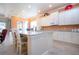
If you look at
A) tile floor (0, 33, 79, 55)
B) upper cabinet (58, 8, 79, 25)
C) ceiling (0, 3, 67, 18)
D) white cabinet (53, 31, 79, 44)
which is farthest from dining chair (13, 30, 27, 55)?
upper cabinet (58, 8, 79, 25)

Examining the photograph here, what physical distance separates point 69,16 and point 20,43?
1.30 meters

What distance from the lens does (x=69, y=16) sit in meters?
2.64

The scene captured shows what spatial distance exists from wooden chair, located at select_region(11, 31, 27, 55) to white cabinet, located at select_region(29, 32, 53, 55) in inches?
5.4

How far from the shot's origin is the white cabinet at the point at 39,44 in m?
2.21

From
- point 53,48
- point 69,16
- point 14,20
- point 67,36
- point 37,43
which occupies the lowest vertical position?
point 53,48

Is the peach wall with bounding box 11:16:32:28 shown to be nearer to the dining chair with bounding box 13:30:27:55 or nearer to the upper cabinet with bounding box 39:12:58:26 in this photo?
the dining chair with bounding box 13:30:27:55

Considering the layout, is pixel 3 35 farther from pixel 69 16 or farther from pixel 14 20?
pixel 69 16

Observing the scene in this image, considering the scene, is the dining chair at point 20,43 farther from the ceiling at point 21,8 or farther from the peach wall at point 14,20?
the ceiling at point 21,8

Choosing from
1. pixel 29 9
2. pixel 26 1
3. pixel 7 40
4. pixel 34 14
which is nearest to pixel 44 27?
pixel 34 14

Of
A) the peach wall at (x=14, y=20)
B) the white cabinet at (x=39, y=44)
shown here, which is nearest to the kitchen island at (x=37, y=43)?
the white cabinet at (x=39, y=44)

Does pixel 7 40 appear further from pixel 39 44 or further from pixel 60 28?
pixel 60 28

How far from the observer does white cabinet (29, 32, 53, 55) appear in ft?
7.27

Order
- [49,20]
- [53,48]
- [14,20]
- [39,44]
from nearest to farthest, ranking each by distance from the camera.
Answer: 1. [14,20]
2. [49,20]
3. [53,48]
4. [39,44]

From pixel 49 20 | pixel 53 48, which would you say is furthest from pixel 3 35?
pixel 53 48
